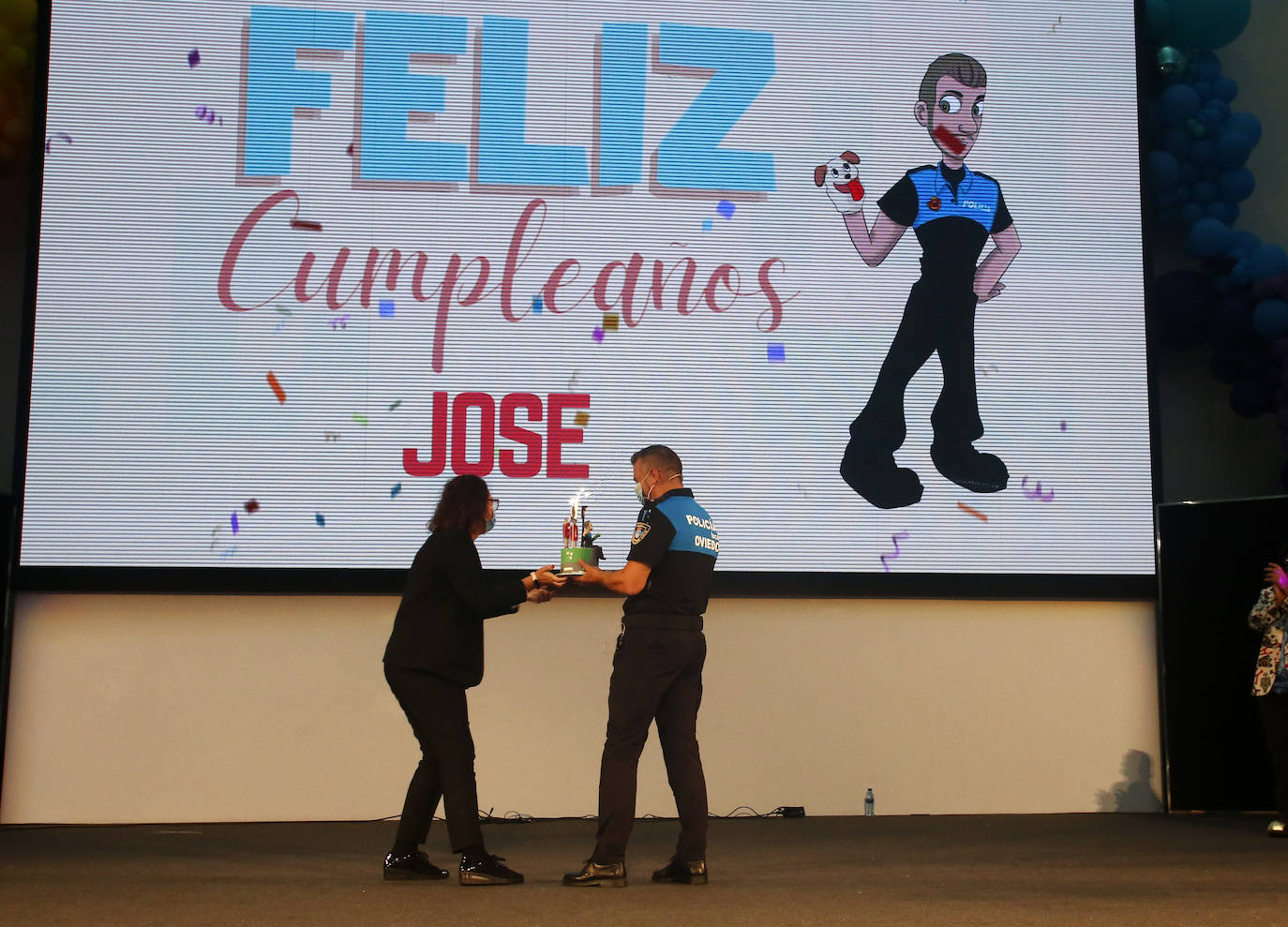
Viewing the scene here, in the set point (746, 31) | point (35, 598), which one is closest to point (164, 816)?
point (35, 598)

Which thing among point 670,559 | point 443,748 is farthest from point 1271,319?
point 443,748

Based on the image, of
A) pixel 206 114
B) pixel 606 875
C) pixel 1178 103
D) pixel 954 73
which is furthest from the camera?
pixel 1178 103

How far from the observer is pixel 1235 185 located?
684 centimetres

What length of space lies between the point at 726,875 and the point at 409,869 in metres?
1.07

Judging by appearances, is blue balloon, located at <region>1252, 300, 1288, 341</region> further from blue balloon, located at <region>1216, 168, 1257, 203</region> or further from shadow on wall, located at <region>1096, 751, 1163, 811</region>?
shadow on wall, located at <region>1096, 751, 1163, 811</region>

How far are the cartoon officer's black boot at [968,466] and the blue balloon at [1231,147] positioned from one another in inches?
80.0

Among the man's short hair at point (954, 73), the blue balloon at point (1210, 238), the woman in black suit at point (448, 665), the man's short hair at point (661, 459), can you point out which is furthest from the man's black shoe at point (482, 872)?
the blue balloon at point (1210, 238)

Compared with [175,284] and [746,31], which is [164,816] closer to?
[175,284]

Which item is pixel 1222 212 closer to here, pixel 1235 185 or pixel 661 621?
pixel 1235 185

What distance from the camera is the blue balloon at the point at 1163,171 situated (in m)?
6.76

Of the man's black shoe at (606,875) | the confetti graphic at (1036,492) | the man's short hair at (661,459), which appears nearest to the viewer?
the man's black shoe at (606,875)

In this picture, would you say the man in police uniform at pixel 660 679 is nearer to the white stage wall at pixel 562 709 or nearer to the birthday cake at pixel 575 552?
the birthday cake at pixel 575 552

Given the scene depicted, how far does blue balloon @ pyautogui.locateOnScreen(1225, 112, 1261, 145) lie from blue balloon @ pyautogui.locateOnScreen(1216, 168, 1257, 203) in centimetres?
17

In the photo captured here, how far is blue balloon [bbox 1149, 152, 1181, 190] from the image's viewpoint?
676 centimetres
